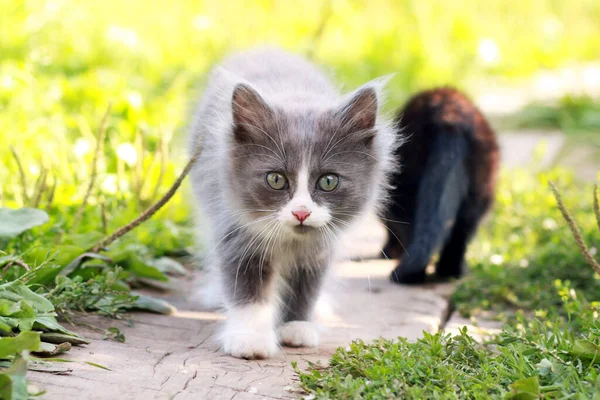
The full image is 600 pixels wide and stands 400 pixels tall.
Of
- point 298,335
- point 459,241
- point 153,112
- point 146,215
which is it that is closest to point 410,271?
point 459,241

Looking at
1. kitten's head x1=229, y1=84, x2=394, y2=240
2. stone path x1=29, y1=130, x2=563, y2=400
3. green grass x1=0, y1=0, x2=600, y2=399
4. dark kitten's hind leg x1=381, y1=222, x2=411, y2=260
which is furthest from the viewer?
dark kitten's hind leg x1=381, y1=222, x2=411, y2=260

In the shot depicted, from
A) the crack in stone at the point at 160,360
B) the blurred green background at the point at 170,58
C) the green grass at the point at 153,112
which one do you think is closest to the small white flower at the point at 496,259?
the green grass at the point at 153,112

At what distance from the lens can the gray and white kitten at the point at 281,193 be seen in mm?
3066

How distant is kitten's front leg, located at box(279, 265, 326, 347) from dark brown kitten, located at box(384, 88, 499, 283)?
0.85 meters

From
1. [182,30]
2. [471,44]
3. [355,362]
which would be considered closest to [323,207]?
[355,362]

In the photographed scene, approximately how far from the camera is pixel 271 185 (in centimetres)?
308

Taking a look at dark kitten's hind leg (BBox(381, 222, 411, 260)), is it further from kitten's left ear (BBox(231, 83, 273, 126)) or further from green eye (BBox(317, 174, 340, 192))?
kitten's left ear (BBox(231, 83, 273, 126))

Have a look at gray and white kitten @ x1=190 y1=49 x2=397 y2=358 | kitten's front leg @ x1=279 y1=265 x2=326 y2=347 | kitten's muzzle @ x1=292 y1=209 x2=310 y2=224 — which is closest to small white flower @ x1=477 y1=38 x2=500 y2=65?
gray and white kitten @ x1=190 y1=49 x2=397 y2=358

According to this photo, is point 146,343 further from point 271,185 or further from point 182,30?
point 182,30

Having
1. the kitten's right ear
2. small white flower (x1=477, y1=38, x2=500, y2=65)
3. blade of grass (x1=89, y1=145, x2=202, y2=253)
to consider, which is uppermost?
small white flower (x1=477, y1=38, x2=500, y2=65)

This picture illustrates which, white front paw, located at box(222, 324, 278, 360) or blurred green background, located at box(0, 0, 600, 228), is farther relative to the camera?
blurred green background, located at box(0, 0, 600, 228)

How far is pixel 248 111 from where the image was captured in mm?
3168

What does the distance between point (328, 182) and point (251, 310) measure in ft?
2.14

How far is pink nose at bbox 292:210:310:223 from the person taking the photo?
2934 mm
